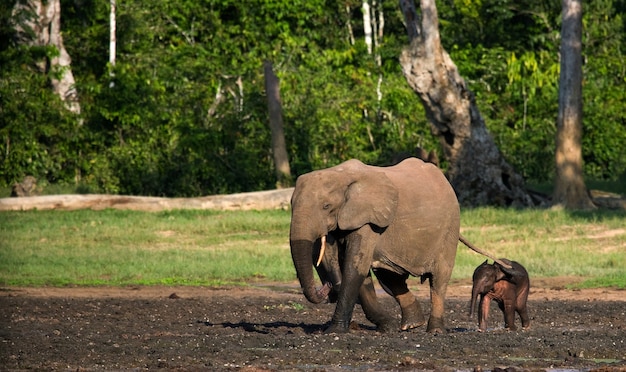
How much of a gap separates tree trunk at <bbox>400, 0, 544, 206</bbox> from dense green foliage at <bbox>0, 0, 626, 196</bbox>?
5264 mm

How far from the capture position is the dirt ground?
32.1 feet

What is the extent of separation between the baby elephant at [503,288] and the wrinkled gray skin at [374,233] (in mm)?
333

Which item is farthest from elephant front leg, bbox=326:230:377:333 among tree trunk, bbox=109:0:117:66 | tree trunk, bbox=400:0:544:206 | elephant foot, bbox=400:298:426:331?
tree trunk, bbox=109:0:117:66

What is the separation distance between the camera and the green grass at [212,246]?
61.0 feet

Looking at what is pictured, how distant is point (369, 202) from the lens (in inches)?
450

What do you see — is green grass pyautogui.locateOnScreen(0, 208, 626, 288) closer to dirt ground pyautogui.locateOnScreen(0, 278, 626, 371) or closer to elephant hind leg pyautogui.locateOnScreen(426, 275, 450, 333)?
dirt ground pyautogui.locateOnScreen(0, 278, 626, 371)

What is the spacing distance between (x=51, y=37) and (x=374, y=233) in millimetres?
24362

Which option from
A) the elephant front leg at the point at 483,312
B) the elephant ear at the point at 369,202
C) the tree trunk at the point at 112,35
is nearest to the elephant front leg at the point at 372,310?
the elephant ear at the point at 369,202

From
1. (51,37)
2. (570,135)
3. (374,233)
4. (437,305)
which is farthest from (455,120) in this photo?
(374,233)

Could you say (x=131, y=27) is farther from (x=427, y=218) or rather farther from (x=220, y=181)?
(x=427, y=218)

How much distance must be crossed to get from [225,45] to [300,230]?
82.6 feet

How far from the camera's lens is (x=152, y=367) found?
31.1ft

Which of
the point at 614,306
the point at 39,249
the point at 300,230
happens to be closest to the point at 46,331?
the point at 300,230

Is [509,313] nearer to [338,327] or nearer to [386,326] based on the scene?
[386,326]
